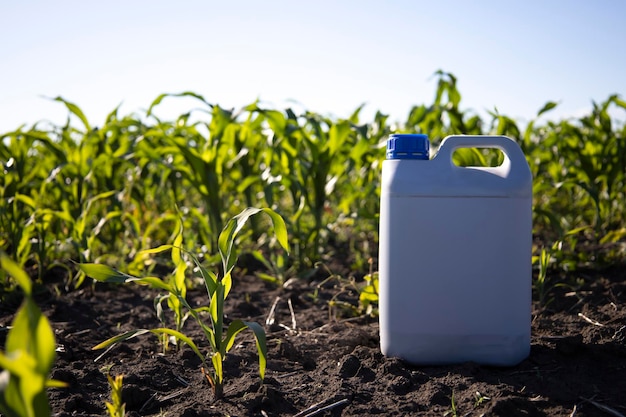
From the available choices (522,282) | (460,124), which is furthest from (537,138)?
(522,282)

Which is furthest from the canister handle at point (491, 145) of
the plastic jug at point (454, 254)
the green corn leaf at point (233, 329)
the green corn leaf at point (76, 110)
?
the green corn leaf at point (76, 110)

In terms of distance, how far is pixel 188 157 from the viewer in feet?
8.56

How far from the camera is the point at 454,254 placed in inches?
60.4

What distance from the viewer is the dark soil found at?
1.34 metres

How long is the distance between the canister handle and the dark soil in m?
0.54

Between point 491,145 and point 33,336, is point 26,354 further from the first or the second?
point 491,145

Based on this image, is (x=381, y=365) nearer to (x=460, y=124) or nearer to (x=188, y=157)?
(x=188, y=157)

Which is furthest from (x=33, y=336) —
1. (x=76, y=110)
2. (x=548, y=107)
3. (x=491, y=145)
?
(x=548, y=107)

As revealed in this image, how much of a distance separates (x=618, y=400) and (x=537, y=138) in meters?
3.41

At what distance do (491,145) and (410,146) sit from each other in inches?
8.9

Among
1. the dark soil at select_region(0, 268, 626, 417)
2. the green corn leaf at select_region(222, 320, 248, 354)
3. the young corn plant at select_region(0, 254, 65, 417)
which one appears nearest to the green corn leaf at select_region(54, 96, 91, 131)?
the dark soil at select_region(0, 268, 626, 417)

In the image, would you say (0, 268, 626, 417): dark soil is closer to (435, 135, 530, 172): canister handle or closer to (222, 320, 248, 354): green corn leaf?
(222, 320, 248, 354): green corn leaf

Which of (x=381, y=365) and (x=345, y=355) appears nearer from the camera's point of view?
(x=381, y=365)

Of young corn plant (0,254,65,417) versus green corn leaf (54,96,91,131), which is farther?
green corn leaf (54,96,91,131)
